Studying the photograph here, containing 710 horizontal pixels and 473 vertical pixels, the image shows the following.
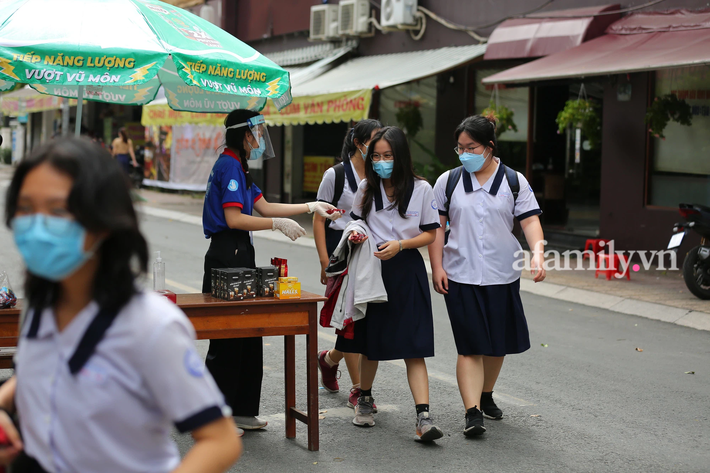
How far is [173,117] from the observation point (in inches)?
738

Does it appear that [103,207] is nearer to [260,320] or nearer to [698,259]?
[260,320]

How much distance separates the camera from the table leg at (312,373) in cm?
482

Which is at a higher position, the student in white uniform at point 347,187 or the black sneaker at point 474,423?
the student in white uniform at point 347,187

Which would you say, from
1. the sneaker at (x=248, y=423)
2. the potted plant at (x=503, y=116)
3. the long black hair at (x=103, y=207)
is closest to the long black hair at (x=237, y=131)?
the sneaker at (x=248, y=423)

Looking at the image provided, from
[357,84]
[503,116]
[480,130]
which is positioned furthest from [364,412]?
[357,84]

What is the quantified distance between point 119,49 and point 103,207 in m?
3.48

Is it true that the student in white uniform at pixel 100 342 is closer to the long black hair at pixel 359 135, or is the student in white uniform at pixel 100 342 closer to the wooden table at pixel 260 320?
the wooden table at pixel 260 320

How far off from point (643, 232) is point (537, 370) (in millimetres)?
6274

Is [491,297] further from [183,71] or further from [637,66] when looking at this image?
[637,66]

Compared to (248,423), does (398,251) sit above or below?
above

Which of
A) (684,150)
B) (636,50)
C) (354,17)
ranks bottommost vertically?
(684,150)

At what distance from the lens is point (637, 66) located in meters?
10.0

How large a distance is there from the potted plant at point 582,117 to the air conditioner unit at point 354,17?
6369 mm

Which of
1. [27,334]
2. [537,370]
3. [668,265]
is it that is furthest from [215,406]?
[668,265]
